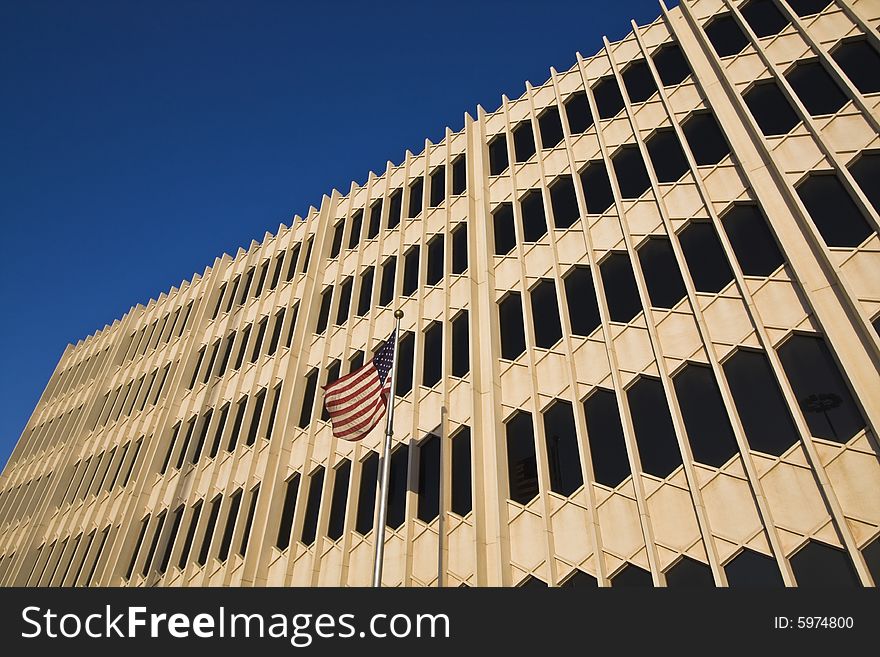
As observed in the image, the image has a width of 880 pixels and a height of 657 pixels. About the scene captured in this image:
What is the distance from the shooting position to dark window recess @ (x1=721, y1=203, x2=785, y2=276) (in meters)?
16.1

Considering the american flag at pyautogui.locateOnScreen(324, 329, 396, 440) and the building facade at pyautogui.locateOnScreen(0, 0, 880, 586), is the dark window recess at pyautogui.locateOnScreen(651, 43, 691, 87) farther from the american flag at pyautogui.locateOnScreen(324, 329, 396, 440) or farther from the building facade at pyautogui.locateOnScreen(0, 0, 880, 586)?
the american flag at pyautogui.locateOnScreen(324, 329, 396, 440)

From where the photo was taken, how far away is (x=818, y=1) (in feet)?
63.6

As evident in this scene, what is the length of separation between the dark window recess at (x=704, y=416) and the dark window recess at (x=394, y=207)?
16339 mm

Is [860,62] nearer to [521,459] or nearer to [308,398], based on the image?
[521,459]

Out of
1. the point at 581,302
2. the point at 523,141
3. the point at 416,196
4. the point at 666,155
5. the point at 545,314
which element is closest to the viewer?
the point at 581,302

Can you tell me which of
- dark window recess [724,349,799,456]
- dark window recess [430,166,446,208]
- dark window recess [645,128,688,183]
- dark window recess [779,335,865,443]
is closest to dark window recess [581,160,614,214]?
dark window recess [645,128,688,183]

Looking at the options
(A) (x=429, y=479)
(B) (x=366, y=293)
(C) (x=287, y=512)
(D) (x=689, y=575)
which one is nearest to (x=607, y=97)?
(B) (x=366, y=293)

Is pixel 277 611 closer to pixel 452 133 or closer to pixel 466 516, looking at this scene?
pixel 466 516

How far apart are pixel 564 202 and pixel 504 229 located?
107 inches

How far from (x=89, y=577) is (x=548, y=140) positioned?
96.2ft

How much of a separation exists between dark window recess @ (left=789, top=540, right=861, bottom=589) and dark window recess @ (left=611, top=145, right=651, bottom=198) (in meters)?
11.9

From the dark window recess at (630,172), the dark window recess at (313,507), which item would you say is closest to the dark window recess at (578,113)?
the dark window recess at (630,172)

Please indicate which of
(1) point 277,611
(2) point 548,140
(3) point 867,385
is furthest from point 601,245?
(1) point 277,611

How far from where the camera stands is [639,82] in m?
22.5
